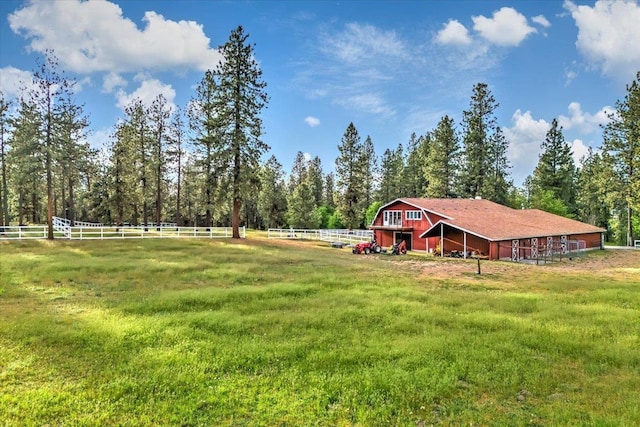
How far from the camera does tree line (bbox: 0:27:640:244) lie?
116ft

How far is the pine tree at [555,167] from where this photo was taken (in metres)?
59.5

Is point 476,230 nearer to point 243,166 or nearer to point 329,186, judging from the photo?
point 243,166

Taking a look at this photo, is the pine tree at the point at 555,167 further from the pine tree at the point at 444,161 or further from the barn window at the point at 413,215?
the barn window at the point at 413,215

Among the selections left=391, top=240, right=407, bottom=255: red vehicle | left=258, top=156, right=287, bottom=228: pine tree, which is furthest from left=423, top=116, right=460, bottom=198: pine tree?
left=258, top=156, right=287, bottom=228: pine tree

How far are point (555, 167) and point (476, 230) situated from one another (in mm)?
37805

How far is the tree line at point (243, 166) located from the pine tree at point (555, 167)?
0.15m

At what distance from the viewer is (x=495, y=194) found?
5372 cm

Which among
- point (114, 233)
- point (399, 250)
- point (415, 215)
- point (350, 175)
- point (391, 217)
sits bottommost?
point (399, 250)

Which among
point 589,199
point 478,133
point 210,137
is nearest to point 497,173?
point 478,133

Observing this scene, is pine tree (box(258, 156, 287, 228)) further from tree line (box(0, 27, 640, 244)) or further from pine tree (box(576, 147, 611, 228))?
pine tree (box(576, 147, 611, 228))

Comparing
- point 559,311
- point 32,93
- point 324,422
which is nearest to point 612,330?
point 559,311

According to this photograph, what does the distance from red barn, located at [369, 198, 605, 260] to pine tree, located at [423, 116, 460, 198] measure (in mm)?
9417

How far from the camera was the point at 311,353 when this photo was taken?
30.6 ft

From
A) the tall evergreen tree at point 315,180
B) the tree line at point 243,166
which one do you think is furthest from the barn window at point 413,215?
the tall evergreen tree at point 315,180
